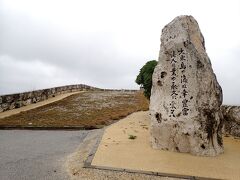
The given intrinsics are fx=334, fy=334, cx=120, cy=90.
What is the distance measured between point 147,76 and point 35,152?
24.0 feet

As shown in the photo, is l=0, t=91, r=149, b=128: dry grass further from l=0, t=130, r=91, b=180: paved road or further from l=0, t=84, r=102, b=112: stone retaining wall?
l=0, t=84, r=102, b=112: stone retaining wall

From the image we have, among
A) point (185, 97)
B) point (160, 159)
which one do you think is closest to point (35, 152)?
point (160, 159)

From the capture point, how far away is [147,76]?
14602mm

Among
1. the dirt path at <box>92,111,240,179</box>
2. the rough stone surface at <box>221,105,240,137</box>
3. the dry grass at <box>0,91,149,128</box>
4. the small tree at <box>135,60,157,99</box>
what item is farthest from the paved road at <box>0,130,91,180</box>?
the rough stone surface at <box>221,105,240,137</box>

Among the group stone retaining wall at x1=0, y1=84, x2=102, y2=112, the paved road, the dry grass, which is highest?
stone retaining wall at x1=0, y1=84, x2=102, y2=112

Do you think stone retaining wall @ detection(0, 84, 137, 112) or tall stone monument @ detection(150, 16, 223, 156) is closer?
tall stone monument @ detection(150, 16, 223, 156)

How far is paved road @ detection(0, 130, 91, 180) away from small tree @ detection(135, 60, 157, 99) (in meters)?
4.28

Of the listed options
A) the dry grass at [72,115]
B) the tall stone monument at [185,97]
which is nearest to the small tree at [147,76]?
the dry grass at [72,115]

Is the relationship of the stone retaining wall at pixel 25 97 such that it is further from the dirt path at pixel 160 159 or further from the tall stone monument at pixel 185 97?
the tall stone monument at pixel 185 97

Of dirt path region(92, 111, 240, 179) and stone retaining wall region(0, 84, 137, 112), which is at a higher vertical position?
stone retaining wall region(0, 84, 137, 112)

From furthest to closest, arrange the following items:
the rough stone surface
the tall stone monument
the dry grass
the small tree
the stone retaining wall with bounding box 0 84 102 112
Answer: the stone retaining wall with bounding box 0 84 102 112, the small tree, the dry grass, the rough stone surface, the tall stone monument

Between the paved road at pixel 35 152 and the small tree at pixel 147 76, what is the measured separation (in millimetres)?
4278

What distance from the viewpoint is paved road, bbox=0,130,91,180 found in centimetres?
667

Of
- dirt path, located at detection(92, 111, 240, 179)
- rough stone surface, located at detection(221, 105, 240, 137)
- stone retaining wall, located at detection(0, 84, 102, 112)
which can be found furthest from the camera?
Answer: stone retaining wall, located at detection(0, 84, 102, 112)
